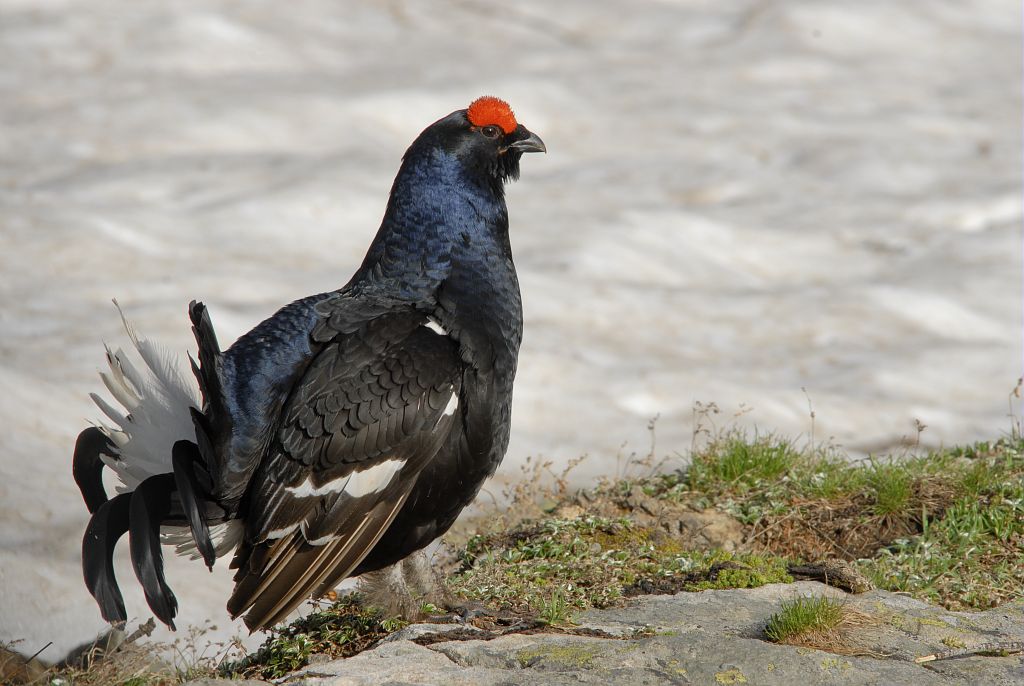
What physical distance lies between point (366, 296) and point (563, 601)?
4.39ft

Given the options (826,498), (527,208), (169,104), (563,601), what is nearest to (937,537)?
(826,498)

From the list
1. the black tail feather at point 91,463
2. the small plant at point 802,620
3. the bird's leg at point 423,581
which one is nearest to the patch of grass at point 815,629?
the small plant at point 802,620

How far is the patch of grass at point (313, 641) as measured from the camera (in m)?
3.86

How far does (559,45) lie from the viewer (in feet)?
43.3

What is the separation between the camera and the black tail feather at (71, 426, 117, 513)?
166 inches

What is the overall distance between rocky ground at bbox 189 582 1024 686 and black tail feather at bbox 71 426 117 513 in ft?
3.62

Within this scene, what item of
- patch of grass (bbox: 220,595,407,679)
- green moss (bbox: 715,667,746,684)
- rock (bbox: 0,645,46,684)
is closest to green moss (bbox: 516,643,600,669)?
green moss (bbox: 715,667,746,684)

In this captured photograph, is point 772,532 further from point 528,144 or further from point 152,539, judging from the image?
point 152,539

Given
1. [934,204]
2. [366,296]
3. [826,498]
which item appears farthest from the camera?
[934,204]

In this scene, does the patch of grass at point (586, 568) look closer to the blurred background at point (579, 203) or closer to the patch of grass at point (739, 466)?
the patch of grass at point (739, 466)

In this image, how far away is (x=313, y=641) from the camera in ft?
13.0

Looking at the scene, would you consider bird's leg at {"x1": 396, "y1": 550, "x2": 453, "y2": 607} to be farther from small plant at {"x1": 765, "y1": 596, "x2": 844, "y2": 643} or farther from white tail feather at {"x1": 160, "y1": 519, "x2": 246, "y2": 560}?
small plant at {"x1": 765, "y1": 596, "x2": 844, "y2": 643}

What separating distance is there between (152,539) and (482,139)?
2.03 meters

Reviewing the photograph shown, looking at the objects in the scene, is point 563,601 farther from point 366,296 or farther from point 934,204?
point 934,204
